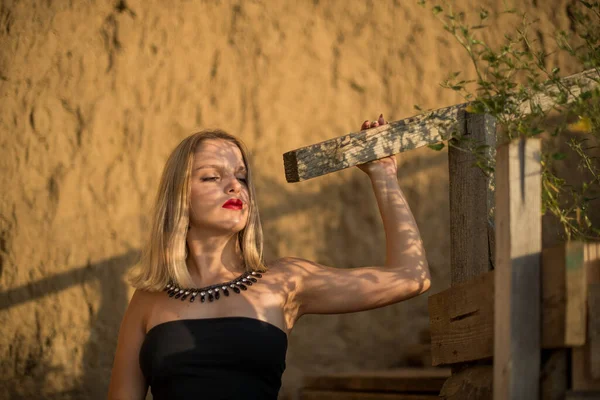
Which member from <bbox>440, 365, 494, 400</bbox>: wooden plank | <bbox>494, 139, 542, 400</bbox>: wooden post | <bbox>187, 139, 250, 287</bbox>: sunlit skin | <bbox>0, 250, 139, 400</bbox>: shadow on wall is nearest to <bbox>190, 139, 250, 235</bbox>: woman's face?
<bbox>187, 139, 250, 287</bbox>: sunlit skin

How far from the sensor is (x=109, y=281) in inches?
146

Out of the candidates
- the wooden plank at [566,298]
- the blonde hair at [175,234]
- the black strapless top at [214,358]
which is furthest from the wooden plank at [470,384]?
the blonde hair at [175,234]

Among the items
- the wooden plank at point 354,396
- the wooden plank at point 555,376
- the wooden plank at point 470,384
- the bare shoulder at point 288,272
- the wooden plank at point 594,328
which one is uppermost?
the bare shoulder at point 288,272

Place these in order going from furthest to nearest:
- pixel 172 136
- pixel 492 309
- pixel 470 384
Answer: pixel 172 136, pixel 470 384, pixel 492 309

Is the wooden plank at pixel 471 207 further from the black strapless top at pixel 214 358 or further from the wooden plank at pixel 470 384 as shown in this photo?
the black strapless top at pixel 214 358

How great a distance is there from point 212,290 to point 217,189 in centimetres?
27

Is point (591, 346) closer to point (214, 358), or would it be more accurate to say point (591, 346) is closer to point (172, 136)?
point (214, 358)

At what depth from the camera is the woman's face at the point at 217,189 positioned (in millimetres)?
2145

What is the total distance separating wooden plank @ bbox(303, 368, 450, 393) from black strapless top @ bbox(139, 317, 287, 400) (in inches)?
48.0

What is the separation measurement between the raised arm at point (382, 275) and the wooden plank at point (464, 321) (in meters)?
0.09

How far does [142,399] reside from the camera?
215 centimetres

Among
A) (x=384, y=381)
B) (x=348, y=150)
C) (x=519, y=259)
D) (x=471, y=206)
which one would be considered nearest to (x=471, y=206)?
(x=471, y=206)

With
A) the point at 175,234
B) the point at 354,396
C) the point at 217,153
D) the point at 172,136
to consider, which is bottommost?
the point at 354,396

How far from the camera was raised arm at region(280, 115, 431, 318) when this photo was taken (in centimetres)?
204
